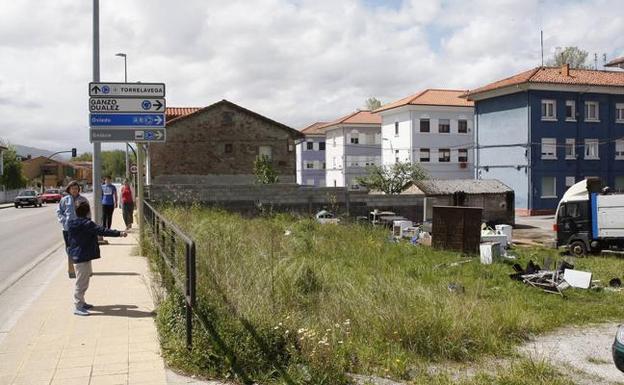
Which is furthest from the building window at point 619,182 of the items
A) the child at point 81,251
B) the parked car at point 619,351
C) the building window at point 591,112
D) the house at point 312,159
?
the child at point 81,251

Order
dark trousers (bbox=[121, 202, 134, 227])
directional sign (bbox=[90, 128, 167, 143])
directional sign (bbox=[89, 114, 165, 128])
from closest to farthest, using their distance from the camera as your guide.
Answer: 1. directional sign (bbox=[89, 114, 165, 128])
2. directional sign (bbox=[90, 128, 167, 143])
3. dark trousers (bbox=[121, 202, 134, 227])

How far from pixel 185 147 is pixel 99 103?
28.3 metres

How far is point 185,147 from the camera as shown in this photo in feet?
134

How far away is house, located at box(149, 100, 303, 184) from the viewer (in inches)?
1594

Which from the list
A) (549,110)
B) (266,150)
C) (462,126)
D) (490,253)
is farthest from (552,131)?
(490,253)

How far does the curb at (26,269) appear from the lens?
10305mm

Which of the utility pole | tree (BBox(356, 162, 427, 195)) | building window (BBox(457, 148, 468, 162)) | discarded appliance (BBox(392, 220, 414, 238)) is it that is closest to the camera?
the utility pole

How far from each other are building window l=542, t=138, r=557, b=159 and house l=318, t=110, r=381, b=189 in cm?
2472

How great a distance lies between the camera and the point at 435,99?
55094mm

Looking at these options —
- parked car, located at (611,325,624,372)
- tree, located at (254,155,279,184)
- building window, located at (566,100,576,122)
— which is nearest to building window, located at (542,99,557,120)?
building window, located at (566,100,576,122)

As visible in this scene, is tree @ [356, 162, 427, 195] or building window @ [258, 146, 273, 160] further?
tree @ [356, 162, 427, 195]

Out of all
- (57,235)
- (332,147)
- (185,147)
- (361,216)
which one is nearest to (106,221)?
(57,235)

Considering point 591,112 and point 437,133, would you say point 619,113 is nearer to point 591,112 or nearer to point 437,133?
point 591,112

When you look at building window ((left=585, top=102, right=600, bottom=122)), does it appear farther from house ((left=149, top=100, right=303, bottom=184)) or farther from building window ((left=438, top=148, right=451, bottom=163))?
house ((left=149, top=100, right=303, bottom=184))
